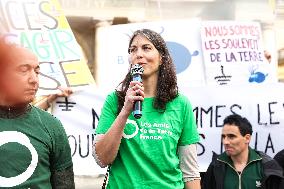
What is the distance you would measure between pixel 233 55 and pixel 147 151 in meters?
2.79

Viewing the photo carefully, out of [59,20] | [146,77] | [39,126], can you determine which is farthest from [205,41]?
[39,126]

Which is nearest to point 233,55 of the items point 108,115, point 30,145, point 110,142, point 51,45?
point 51,45

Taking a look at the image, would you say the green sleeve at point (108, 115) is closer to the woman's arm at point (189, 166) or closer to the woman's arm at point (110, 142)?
the woman's arm at point (110, 142)

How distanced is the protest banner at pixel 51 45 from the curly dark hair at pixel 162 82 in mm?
1759

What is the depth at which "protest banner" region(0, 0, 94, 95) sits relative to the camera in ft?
11.5

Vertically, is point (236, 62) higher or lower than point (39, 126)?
higher

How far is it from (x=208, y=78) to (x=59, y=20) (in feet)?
4.42

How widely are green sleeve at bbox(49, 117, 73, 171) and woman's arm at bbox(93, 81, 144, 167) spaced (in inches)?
4.5

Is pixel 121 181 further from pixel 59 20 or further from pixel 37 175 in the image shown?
pixel 59 20

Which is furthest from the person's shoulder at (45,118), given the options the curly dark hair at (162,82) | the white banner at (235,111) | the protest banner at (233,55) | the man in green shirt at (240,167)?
the protest banner at (233,55)

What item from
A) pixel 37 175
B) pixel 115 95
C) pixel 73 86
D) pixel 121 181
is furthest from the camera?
pixel 73 86

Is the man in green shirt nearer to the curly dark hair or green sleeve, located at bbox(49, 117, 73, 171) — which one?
the curly dark hair

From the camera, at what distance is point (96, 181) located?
384 cm

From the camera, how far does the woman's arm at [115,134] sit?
151cm
